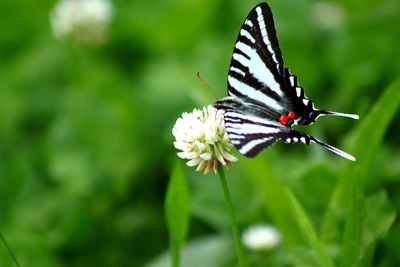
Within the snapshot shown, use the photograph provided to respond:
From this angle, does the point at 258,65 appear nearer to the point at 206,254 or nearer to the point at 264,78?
the point at 264,78

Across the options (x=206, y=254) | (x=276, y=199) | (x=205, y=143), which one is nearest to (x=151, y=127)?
(x=206, y=254)

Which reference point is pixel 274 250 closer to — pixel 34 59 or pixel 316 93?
pixel 316 93

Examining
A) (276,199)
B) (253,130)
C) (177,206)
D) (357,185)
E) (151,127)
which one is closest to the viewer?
(253,130)

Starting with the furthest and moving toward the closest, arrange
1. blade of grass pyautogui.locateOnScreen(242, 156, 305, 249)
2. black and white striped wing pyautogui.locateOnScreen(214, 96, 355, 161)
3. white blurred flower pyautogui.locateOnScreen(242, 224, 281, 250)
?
white blurred flower pyautogui.locateOnScreen(242, 224, 281, 250)
blade of grass pyautogui.locateOnScreen(242, 156, 305, 249)
black and white striped wing pyautogui.locateOnScreen(214, 96, 355, 161)

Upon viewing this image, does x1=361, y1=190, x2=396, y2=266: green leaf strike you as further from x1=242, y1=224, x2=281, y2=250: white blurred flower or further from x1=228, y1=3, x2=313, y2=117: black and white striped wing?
x1=242, y1=224, x2=281, y2=250: white blurred flower

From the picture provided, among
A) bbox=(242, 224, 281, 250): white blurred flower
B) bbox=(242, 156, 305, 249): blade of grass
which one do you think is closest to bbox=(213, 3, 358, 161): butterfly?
bbox=(242, 156, 305, 249): blade of grass

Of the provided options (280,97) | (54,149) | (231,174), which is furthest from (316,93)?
(280,97)
